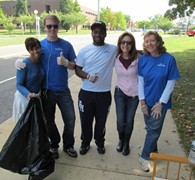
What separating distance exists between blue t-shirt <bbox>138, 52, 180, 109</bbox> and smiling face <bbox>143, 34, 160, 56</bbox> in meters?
0.07

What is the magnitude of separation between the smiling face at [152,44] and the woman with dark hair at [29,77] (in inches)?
49.8

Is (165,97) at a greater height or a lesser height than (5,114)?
greater

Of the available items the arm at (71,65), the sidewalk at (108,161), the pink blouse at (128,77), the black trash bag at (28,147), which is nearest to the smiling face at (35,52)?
the arm at (71,65)

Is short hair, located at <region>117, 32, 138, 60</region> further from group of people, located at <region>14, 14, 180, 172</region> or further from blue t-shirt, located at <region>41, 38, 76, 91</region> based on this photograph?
blue t-shirt, located at <region>41, 38, 76, 91</region>

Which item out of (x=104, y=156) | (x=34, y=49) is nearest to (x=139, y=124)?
(x=104, y=156)

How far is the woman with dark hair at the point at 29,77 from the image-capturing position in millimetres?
2859

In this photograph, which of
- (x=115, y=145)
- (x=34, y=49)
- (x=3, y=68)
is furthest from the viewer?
(x=3, y=68)

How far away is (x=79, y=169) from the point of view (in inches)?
127

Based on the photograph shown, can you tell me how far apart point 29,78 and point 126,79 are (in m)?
1.23

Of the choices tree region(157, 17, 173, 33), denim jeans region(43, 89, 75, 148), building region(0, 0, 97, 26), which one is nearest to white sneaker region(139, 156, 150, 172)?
denim jeans region(43, 89, 75, 148)

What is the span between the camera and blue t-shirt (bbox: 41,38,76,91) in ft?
9.91

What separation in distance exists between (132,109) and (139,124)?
1.43m

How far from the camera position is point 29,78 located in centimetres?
291

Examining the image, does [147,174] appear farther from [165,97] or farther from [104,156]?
[165,97]
